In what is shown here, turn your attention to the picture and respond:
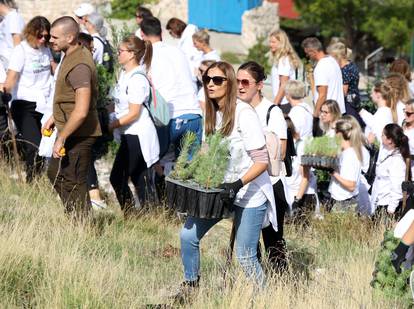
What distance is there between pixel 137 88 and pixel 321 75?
2647 millimetres

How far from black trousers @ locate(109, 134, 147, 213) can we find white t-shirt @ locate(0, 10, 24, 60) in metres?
2.27

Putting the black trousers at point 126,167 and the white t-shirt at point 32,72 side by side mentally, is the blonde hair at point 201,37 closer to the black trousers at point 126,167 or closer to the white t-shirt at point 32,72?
the white t-shirt at point 32,72

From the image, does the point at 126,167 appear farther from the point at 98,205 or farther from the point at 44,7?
the point at 44,7

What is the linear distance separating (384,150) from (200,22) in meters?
15.2

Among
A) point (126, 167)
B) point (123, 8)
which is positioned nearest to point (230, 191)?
point (126, 167)

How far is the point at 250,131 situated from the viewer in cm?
550

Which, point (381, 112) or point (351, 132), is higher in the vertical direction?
point (381, 112)

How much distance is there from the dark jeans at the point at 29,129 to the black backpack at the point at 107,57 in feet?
3.41

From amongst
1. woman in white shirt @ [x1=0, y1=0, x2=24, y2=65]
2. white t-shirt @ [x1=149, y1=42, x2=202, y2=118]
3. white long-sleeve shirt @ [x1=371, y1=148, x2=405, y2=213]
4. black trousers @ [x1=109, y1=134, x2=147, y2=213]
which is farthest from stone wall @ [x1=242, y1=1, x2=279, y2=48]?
black trousers @ [x1=109, y1=134, x2=147, y2=213]

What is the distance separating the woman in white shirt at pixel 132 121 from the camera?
767cm

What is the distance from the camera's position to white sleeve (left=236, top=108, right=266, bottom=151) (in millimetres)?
5488

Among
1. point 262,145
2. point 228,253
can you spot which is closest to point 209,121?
point 262,145

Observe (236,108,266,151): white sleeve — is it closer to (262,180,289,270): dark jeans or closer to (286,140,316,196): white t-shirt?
(262,180,289,270): dark jeans

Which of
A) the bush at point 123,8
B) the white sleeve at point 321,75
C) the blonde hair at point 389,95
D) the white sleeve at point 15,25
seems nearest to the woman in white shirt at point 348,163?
the white sleeve at point 321,75
